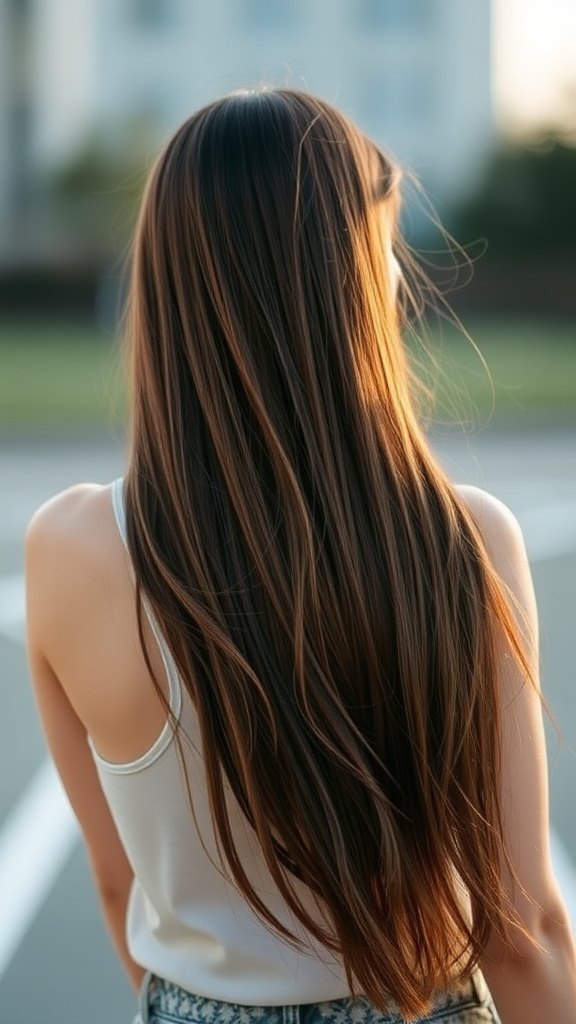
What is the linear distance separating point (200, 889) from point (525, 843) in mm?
382

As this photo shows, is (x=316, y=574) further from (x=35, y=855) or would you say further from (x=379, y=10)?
(x=379, y=10)

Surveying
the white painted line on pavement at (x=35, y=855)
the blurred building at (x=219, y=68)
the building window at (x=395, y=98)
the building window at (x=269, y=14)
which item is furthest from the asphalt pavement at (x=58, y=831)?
the building window at (x=269, y=14)

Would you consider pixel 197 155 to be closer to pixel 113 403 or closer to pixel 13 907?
pixel 113 403

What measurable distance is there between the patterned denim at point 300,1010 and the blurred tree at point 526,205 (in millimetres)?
45471

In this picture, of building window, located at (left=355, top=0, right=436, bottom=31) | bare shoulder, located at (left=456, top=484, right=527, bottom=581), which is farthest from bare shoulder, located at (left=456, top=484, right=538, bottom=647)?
building window, located at (left=355, top=0, right=436, bottom=31)

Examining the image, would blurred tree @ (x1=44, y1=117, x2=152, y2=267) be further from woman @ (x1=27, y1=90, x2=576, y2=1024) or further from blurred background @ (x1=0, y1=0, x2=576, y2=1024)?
woman @ (x1=27, y1=90, x2=576, y2=1024)

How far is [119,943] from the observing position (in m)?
1.87

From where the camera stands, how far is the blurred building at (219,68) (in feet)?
160

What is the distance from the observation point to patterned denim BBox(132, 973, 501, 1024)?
1.43m

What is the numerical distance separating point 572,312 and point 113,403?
138ft

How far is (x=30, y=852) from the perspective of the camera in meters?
4.23

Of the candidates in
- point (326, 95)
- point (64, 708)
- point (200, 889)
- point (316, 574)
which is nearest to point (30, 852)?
point (64, 708)

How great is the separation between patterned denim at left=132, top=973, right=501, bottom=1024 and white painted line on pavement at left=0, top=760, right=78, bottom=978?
210cm

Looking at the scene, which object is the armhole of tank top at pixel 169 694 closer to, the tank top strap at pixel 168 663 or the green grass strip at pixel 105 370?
the tank top strap at pixel 168 663
